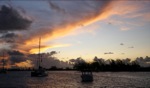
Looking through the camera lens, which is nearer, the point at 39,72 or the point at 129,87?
the point at 129,87

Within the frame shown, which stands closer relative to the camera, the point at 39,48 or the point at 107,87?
the point at 107,87

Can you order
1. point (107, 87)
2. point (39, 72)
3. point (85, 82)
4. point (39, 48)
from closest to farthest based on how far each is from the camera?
point (107, 87)
point (85, 82)
point (39, 48)
point (39, 72)

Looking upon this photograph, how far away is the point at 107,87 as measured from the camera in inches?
3954

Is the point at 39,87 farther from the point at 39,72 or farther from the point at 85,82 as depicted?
the point at 39,72

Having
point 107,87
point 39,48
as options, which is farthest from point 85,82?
point 39,48

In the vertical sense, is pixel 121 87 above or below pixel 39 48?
below

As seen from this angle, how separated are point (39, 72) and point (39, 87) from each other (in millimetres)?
74573

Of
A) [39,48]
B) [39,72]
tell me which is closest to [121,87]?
[39,48]

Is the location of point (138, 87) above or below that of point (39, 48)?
below

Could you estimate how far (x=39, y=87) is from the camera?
101438 mm

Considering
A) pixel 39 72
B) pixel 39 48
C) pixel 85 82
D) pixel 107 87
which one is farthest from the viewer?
pixel 39 72

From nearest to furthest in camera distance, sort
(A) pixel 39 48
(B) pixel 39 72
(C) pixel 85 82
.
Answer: (C) pixel 85 82 → (A) pixel 39 48 → (B) pixel 39 72

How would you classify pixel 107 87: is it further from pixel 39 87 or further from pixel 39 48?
pixel 39 48

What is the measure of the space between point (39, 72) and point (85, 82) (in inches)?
2251
